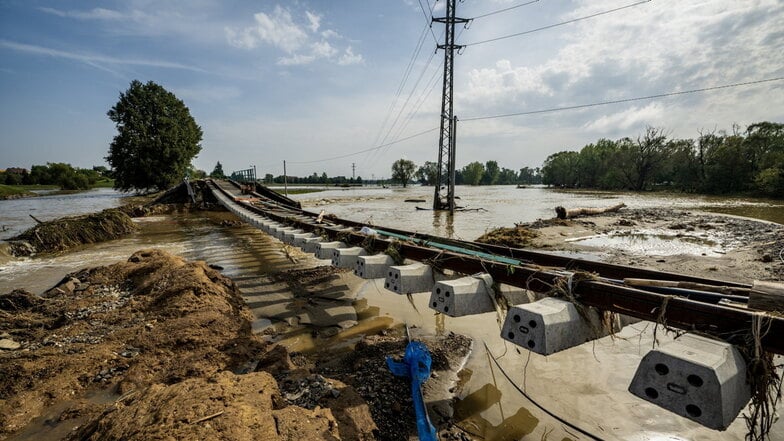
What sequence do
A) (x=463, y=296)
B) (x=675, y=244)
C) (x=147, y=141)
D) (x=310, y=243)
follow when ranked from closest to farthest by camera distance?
(x=463, y=296) → (x=310, y=243) → (x=675, y=244) → (x=147, y=141)

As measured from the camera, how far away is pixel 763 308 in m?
2.23

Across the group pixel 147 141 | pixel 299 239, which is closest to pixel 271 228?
pixel 299 239

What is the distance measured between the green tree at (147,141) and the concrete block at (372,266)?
1657 inches

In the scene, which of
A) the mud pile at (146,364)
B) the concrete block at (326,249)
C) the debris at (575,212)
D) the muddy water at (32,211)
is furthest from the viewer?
the debris at (575,212)

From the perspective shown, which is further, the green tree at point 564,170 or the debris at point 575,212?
the green tree at point 564,170

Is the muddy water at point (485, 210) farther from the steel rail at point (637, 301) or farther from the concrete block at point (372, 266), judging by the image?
the steel rail at point (637, 301)

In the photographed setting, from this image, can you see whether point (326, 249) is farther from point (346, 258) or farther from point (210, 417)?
point (210, 417)

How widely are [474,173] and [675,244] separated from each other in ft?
526

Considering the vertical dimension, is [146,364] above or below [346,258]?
below

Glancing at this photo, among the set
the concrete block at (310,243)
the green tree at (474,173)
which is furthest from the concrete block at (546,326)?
the green tree at (474,173)

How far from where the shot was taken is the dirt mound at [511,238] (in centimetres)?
1237

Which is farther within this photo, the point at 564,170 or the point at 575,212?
the point at 564,170

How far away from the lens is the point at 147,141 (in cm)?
3625

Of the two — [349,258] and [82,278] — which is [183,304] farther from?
[82,278]
